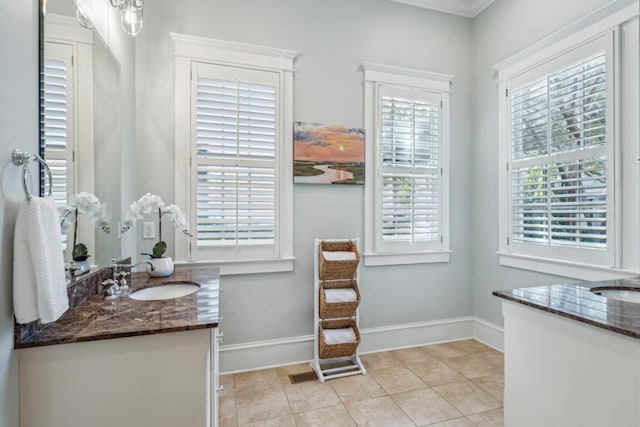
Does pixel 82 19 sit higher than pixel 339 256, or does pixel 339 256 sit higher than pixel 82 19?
pixel 82 19

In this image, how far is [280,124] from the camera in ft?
8.56

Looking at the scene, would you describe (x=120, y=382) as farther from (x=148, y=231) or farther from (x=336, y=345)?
(x=336, y=345)

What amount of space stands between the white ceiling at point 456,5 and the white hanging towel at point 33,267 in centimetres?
319

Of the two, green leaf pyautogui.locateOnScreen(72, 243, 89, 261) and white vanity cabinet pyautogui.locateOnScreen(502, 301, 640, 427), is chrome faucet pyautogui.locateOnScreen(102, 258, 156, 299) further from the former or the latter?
white vanity cabinet pyautogui.locateOnScreen(502, 301, 640, 427)

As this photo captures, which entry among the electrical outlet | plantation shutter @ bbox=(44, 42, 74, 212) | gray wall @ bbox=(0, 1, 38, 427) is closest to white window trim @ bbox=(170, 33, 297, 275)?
the electrical outlet

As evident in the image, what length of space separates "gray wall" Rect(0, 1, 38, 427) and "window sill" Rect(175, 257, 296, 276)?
1.41 m

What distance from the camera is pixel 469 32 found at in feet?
10.6

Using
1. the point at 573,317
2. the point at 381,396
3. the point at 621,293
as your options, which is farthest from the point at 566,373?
the point at 381,396

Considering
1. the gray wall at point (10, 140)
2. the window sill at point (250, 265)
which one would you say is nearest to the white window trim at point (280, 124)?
the window sill at point (250, 265)

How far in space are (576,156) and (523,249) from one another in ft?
2.72

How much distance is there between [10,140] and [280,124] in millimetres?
1783

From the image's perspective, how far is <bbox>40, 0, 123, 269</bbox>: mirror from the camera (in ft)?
4.18

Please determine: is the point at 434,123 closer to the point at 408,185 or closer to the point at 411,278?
the point at 408,185

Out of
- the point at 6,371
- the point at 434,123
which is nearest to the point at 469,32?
the point at 434,123
